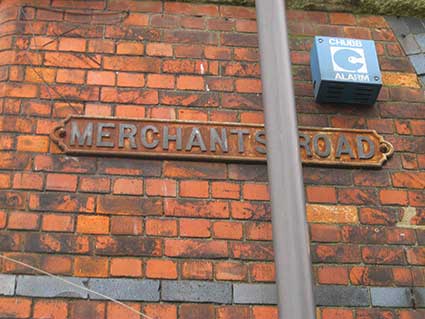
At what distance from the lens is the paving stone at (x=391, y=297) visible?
3002 mm

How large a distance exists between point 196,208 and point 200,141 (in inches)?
12.8

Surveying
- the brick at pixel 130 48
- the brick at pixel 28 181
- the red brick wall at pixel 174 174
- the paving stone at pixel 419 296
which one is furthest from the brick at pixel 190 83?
the paving stone at pixel 419 296

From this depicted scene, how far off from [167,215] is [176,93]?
638mm

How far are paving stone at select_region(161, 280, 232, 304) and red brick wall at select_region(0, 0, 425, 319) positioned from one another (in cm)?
3

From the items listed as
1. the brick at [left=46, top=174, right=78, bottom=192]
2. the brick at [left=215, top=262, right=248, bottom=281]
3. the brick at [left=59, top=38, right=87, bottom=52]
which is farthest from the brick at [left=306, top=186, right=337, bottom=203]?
the brick at [left=59, top=38, right=87, bottom=52]

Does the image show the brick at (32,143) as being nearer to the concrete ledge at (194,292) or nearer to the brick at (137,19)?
the concrete ledge at (194,292)

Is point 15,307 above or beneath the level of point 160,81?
beneath

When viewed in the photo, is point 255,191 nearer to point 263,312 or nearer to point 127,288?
point 263,312

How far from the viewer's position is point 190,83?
344 cm

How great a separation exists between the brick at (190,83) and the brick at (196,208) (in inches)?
23.7

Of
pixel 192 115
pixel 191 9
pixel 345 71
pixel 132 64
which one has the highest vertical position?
pixel 191 9

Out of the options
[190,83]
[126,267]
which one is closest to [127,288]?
[126,267]

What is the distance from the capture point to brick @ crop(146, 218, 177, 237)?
3039mm

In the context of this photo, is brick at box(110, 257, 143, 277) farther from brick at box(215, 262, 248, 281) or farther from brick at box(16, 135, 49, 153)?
brick at box(16, 135, 49, 153)
